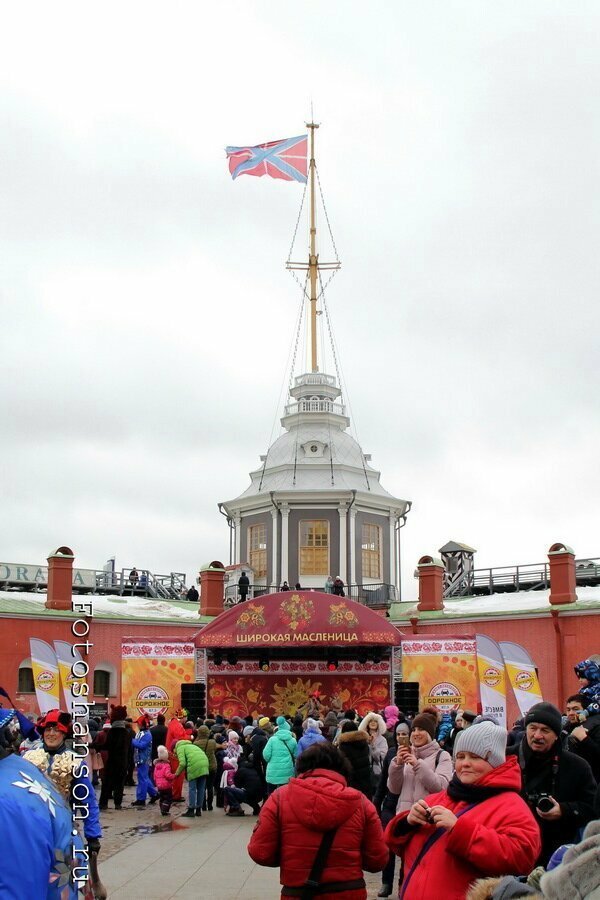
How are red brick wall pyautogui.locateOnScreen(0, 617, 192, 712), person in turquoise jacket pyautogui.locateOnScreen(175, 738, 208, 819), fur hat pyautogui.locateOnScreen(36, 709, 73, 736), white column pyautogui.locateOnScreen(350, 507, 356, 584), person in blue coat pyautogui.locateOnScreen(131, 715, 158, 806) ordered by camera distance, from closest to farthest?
fur hat pyautogui.locateOnScreen(36, 709, 73, 736) < person in turquoise jacket pyautogui.locateOnScreen(175, 738, 208, 819) < person in blue coat pyautogui.locateOnScreen(131, 715, 158, 806) < red brick wall pyautogui.locateOnScreen(0, 617, 192, 712) < white column pyautogui.locateOnScreen(350, 507, 356, 584)

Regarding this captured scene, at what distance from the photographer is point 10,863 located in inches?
152

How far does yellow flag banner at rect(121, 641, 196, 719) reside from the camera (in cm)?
2728

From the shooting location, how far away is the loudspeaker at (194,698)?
27.5m

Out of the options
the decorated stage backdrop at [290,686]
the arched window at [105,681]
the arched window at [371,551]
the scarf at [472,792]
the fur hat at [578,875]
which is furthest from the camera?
the arched window at [371,551]

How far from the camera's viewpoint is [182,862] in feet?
42.4

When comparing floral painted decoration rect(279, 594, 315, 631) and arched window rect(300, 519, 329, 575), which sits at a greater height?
arched window rect(300, 519, 329, 575)

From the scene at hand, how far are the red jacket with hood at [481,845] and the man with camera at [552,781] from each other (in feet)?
3.74

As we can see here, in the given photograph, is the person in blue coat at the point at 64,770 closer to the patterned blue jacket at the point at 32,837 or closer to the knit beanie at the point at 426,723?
the patterned blue jacket at the point at 32,837

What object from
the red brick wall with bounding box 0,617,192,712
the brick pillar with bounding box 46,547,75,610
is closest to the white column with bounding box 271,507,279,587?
the red brick wall with bounding box 0,617,192,712

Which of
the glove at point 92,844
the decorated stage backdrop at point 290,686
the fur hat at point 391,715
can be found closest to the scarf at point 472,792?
the glove at point 92,844

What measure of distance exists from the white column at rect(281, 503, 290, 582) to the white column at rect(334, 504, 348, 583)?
1979mm

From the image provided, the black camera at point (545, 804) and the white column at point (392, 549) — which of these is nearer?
the black camera at point (545, 804)

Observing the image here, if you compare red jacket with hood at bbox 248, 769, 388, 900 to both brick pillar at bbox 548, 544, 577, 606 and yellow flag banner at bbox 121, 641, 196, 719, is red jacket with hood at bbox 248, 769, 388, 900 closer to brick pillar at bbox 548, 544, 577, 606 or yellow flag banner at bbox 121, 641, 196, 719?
yellow flag banner at bbox 121, 641, 196, 719

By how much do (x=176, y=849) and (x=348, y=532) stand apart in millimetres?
26195
